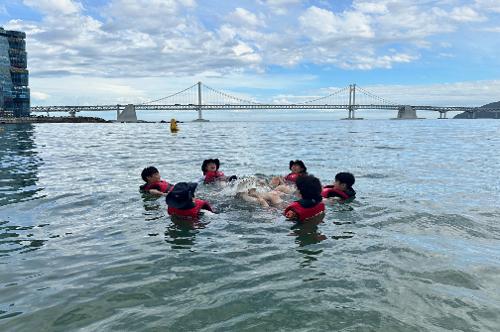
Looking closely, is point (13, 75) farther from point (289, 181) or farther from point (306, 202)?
point (306, 202)

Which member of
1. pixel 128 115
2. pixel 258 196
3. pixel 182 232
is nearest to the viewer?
pixel 182 232

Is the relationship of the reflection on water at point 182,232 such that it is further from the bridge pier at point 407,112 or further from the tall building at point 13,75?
the bridge pier at point 407,112

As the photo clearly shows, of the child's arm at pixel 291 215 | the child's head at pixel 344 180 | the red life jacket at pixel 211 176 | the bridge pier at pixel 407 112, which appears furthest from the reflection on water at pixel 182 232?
the bridge pier at pixel 407 112

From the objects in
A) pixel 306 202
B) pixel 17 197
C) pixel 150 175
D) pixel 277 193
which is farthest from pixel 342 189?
pixel 17 197

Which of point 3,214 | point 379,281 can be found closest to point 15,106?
point 3,214

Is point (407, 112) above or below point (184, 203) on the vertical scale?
above

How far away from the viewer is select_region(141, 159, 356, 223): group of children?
28.9ft

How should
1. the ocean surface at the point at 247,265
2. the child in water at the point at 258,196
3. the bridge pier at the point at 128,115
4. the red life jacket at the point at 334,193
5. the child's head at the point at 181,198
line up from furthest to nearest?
1. the bridge pier at the point at 128,115
2. the red life jacket at the point at 334,193
3. the child in water at the point at 258,196
4. the child's head at the point at 181,198
5. the ocean surface at the point at 247,265

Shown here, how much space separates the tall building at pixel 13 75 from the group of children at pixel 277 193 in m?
117

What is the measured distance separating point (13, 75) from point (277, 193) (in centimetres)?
12876

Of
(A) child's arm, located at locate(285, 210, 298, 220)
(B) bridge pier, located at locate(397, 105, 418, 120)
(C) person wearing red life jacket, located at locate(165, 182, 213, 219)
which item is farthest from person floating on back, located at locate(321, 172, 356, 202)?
(B) bridge pier, located at locate(397, 105, 418, 120)

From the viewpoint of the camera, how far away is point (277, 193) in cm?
1078

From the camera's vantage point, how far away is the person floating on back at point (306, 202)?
875cm

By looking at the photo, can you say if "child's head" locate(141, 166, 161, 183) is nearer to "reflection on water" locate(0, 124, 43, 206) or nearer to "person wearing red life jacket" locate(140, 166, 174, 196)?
"person wearing red life jacket" locate(140, 166, 174, 196)
